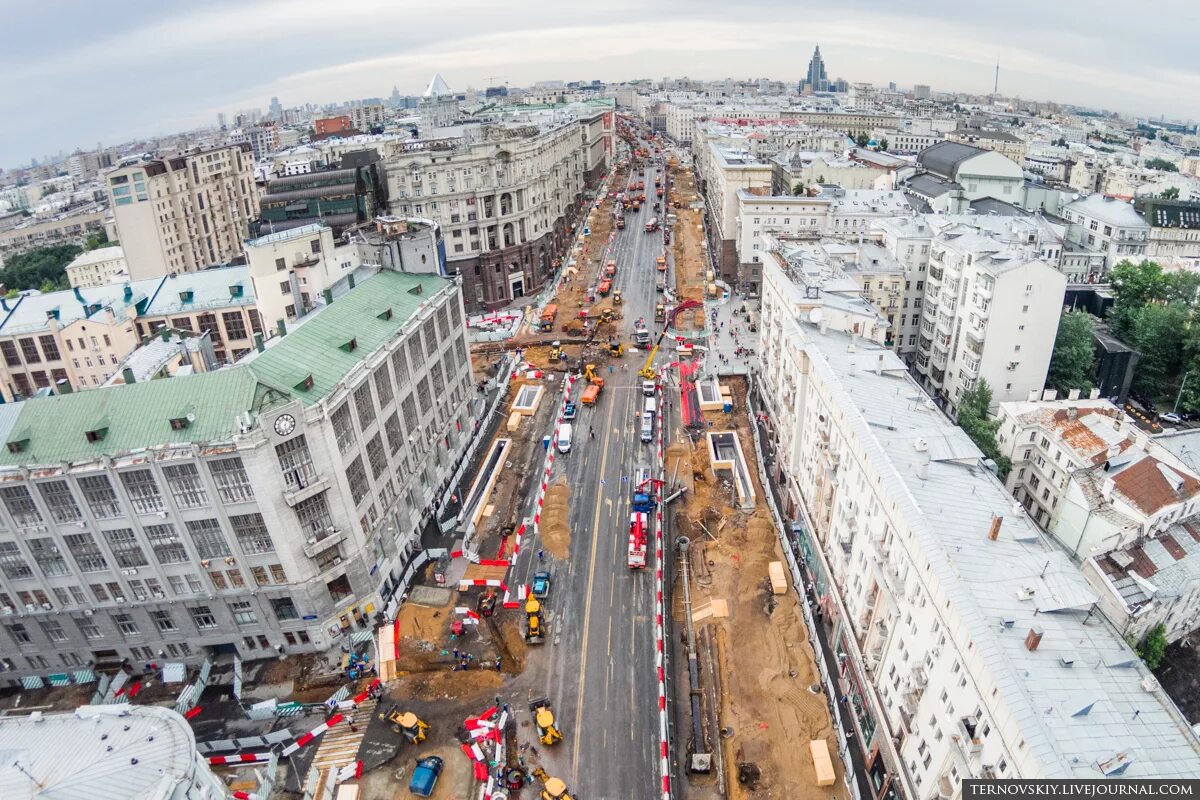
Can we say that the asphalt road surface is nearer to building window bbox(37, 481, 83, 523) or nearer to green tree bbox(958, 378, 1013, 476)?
green tree bbox(958, 378, 1013, 476)

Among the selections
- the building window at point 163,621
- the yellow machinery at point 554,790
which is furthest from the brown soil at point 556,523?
the building window at point 163,621

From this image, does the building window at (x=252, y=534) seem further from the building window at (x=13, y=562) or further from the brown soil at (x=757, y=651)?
the brown soil at (x=757, y=651)

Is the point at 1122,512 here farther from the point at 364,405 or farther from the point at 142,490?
the point at 142,490

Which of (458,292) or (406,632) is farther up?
(458,292)

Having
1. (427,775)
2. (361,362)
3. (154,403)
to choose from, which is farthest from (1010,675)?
(154,403)

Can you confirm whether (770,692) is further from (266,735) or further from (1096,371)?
(1096,371)

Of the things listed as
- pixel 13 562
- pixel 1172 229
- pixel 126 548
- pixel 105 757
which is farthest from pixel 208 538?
pixel 1172 229

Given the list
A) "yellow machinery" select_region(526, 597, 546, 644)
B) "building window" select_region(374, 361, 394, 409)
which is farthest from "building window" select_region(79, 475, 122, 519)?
"yellow machinery" select_region(526, 597, 546, 644)
